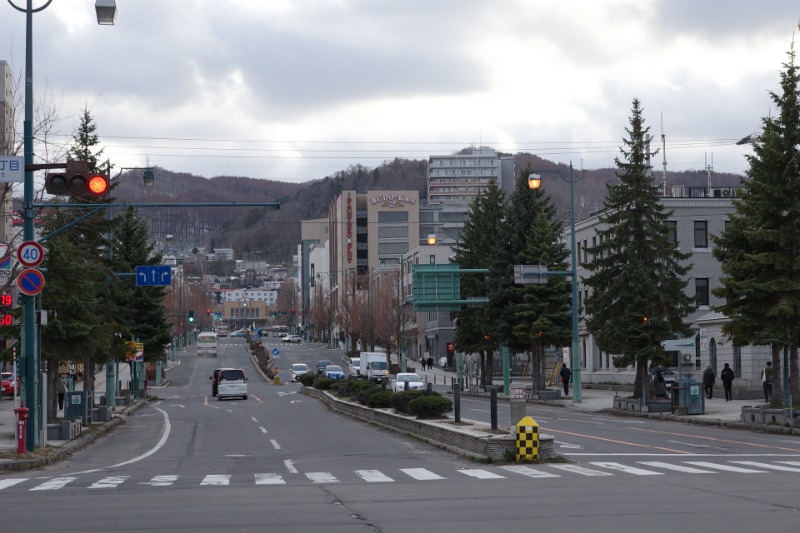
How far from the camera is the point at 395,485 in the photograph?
1788cm

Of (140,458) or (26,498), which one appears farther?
(140,458)

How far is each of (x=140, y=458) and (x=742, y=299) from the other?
22851 millimetres

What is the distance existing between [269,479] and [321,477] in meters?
0.98

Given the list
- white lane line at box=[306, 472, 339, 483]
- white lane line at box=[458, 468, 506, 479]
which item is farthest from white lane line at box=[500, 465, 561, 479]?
white lane line at box=[306, 472, 339, 483]

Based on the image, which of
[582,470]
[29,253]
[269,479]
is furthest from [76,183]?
[582,470]

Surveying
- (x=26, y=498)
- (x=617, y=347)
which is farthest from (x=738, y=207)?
(x=26, y=498)

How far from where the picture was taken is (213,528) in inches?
486

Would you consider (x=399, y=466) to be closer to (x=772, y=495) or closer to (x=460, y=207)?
(x=772, y=495)

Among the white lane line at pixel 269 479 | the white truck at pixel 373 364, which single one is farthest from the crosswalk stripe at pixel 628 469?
the white truck at pixel 373 364

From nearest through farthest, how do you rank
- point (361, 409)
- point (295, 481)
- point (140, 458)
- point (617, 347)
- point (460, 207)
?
1. point (295, 481)
2. point (140, 458)
3. point (361, 409)
4. point (617, 347)
5. point (460, 207)

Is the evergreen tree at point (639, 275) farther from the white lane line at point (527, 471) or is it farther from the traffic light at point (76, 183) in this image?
the traffic light at point (76, 183)

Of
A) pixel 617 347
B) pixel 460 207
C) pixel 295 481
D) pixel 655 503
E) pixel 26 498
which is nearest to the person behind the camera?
pixel 655 503

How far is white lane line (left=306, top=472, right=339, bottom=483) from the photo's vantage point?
19.1 meters

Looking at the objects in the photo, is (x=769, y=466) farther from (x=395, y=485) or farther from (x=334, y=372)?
(x=334, y=372)
